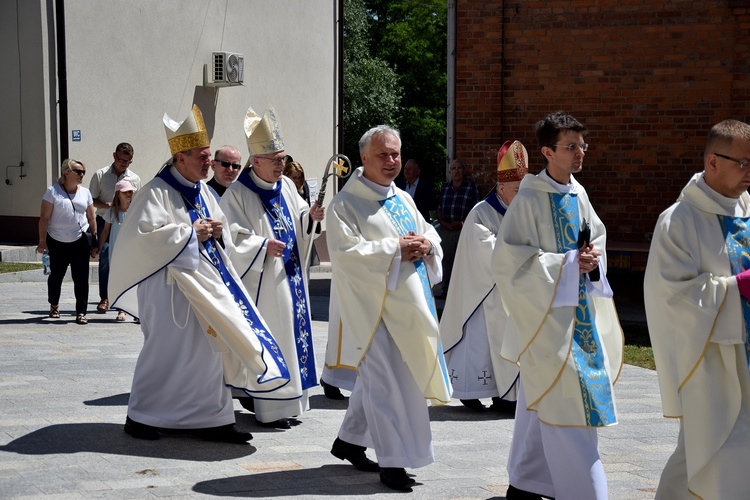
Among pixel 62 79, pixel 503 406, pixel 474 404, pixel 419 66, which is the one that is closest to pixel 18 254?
pixel 62 79

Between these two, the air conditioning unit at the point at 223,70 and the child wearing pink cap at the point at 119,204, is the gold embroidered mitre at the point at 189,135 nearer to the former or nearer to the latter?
the child wearing pink cap at the point at 119,204

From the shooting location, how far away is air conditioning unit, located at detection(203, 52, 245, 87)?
2208cm

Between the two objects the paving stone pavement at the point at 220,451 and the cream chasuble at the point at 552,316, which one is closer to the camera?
the cream chasuble at the point at 552,316

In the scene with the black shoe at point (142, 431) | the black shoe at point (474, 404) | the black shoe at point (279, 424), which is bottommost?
the black shoe at point (474, 404)

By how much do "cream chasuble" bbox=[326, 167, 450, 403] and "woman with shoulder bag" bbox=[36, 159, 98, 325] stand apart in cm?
638

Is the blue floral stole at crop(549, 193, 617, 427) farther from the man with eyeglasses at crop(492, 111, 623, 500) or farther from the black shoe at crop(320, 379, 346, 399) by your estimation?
the black shoe at crop(320, 379, 346, 399)

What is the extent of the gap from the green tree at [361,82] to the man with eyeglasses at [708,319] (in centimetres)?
3695

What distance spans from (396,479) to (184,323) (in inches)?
70.5

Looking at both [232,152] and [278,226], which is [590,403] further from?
[232,152]

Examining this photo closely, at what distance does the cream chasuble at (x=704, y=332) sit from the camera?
198 inches

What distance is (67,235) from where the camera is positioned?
482 inches

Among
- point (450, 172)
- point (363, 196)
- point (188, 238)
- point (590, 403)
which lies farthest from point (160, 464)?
point (450, 172)

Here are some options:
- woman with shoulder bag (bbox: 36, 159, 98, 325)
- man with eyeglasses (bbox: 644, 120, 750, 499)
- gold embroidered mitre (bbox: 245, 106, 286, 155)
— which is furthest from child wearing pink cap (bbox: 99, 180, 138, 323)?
man with eyeglasses (bbox: 644, 120, 750, 499)

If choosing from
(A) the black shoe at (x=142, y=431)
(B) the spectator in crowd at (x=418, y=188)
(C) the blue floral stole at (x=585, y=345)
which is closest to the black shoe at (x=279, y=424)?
(A) the black shoe at (x=142, y=431)
